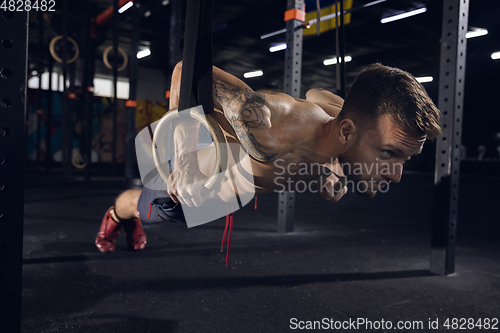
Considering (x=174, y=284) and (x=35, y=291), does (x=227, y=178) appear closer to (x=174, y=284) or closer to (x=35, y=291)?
(x=174, y=284)

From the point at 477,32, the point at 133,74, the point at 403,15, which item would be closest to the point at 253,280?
the point at 133,74

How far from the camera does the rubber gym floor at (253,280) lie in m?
1.46

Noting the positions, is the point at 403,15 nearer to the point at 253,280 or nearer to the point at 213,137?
the point at 253,280

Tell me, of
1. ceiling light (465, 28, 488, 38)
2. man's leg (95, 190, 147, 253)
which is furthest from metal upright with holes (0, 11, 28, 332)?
ceiling light (465, 28, 488, 38)

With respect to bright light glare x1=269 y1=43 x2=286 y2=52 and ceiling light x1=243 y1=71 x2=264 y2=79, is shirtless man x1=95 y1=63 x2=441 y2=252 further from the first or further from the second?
ceiling light x1=243 y1=71 x2=264 y2=79

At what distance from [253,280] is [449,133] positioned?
1.44 m

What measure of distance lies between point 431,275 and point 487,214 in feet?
9.78

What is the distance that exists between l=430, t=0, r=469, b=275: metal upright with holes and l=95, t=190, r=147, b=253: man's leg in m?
1.85

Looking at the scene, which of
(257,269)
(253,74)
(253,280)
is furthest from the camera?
(253,74)

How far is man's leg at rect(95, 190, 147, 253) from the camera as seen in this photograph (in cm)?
213

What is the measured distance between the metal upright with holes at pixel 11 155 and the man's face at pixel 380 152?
81 centimetres

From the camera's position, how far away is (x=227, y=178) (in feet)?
3.78

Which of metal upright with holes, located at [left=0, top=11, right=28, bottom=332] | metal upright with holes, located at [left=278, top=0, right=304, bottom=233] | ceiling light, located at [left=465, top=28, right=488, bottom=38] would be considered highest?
ceiling light, located at [left=465, top=28, right=488, bottom=38]

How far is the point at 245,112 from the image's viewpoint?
989 mm
